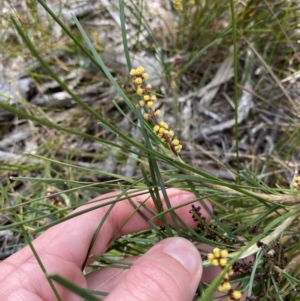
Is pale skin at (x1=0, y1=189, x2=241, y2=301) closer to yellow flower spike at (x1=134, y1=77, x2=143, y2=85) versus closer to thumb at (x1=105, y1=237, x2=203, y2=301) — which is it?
thumb at (x1=105, y1=237, x2=203, y2=301)

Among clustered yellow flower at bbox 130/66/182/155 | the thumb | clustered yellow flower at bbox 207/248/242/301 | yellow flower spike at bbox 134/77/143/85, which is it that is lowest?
the thumb

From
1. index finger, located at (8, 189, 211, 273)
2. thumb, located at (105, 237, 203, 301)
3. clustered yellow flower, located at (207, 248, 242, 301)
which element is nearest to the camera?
clustered yellow flower, located at (207, 248, 242, 301)

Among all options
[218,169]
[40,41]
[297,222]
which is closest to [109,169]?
[218,169]

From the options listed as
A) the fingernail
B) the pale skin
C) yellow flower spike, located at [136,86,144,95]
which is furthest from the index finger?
yellow flower spike, located at [136,86,144,95]

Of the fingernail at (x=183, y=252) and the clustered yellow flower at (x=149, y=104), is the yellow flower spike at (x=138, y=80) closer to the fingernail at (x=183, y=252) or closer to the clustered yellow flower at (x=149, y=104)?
the clustered yellow flower at (x=149, y=104)

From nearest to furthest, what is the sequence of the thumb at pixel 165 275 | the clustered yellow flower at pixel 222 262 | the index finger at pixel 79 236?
the clustered yellow flower at pixel 222 262 → the thumb at pixel 165 275 → the index finger at pixel 79 236

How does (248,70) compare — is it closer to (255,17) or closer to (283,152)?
(255,17)

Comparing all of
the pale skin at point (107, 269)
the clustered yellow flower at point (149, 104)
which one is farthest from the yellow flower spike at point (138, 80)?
the pale skin at point (107, 269)

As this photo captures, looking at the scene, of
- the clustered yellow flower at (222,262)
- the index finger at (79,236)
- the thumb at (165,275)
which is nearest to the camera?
the clustered yellow flower at (222,262)
